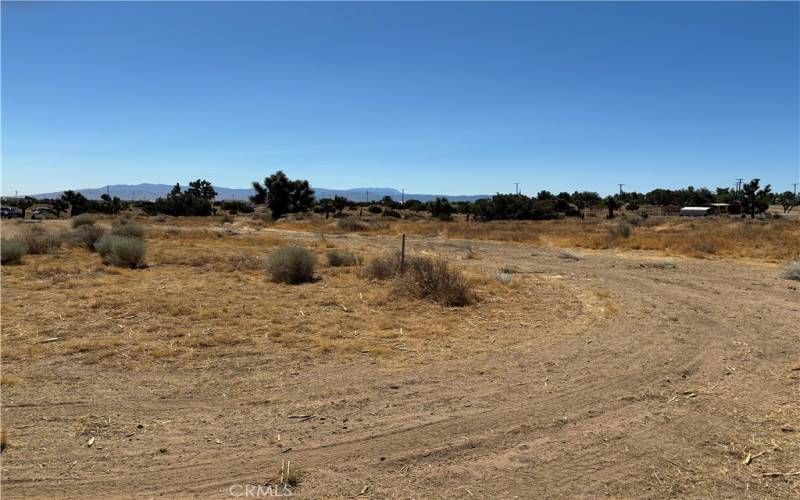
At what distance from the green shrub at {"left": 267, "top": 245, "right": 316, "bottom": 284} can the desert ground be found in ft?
6.27

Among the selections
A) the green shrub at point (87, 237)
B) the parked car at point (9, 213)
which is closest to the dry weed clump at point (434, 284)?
the green shrub at point (87, 237)

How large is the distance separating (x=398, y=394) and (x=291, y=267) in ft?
30.6

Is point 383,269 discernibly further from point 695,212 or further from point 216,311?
point 695,212

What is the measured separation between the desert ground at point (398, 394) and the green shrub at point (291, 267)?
6.27 feet

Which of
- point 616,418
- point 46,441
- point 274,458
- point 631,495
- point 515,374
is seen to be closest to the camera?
point 631,495

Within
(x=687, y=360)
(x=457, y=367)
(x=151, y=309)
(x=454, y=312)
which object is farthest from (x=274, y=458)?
(x=151, y=309)

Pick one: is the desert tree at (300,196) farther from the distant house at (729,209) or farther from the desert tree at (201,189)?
the distant house at (729,209)

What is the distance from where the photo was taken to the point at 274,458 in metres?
4.33

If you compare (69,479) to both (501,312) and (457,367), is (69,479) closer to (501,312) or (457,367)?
(457,367)

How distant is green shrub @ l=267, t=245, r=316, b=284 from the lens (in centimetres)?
1469

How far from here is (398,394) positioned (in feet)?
19.3

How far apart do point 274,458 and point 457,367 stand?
3108 mm

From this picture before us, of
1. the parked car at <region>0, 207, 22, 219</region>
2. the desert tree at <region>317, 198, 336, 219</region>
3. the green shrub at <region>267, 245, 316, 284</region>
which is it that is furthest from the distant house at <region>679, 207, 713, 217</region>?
the parked car at <region>0, 207, 22, 219</region>

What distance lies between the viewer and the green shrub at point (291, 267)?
1469 centimetres
